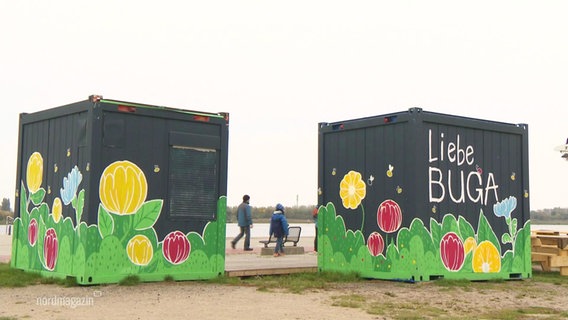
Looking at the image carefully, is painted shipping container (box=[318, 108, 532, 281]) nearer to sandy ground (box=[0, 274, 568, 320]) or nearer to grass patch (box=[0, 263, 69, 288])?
sandy ground (box=[0, 274, 568, 320])

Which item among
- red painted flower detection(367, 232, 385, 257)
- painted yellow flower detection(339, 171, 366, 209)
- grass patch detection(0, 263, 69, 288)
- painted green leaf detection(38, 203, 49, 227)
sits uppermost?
painted yellow flower detection(339, 171, 366, 209)

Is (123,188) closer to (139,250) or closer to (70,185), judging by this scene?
(70,185)

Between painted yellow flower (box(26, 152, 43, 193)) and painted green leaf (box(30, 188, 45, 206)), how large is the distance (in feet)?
0.23

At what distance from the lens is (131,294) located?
1042 cm

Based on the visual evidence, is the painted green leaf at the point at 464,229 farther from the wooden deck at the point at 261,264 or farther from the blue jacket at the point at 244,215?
the blue jacket at the point at 244,215

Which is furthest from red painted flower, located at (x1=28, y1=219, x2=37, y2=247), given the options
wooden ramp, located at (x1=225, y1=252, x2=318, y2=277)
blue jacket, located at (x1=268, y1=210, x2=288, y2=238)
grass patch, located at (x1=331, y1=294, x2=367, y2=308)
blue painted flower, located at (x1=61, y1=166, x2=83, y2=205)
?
blue jacket, located at (x1=268, y1=210, x2=288, y2=238)

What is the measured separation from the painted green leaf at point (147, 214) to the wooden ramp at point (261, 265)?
1.81 meters

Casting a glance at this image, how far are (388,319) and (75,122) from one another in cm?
607

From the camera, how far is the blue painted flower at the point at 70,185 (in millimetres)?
11438

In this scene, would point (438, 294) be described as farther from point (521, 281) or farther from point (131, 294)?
point (131, 294)

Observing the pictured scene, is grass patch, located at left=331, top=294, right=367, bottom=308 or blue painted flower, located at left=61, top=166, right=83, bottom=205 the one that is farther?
blue painted flower, located at left=61, top=166, right=83, bottom=205

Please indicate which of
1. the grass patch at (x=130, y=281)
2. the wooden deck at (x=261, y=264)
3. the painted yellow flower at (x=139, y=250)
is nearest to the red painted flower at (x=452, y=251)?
the wooden deck at (x=261, y=264)

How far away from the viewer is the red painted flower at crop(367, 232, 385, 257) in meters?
13.0

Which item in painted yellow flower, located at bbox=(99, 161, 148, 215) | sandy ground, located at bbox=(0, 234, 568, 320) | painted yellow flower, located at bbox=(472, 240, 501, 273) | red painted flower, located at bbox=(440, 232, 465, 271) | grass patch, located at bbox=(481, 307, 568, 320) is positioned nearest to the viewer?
sandy ground, located at bbox=(0, 234, 568, 320)
